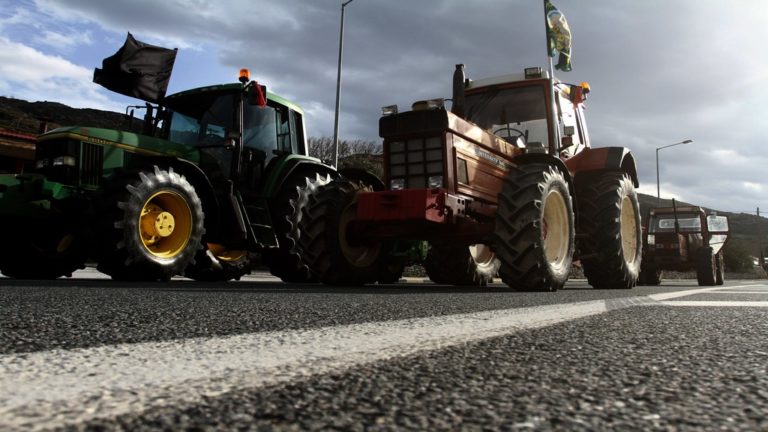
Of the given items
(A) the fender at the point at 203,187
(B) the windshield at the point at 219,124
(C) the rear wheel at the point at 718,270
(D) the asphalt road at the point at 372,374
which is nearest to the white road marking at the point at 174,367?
(D) the asphalt road at the point at 372,374

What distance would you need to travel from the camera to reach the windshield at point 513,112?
7.06m

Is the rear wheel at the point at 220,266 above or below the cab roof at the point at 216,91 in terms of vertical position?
below

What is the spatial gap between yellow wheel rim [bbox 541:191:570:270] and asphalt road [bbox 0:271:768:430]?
3.92 metres

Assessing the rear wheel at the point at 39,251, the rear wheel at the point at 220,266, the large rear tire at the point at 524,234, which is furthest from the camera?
the rear wheel at the point at 220,266

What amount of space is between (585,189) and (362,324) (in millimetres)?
5920

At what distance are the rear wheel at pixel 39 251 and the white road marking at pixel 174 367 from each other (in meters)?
5.72

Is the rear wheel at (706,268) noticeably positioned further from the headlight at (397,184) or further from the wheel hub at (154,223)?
the wheel hub at (154,223)

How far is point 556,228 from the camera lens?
6.26 m

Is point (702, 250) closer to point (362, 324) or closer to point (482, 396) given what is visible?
point (362, 324)

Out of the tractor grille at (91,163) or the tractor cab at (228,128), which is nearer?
the tractor grille at (91,163)

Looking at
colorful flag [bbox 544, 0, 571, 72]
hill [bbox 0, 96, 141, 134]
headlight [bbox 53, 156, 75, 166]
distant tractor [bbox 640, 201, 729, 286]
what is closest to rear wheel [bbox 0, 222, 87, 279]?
headlight [bbox 53, 156, 75, 166]

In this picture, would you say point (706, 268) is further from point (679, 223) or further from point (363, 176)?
point (363, 176)

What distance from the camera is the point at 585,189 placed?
24.1 ft

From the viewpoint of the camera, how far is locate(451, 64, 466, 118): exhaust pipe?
20.7 feet
